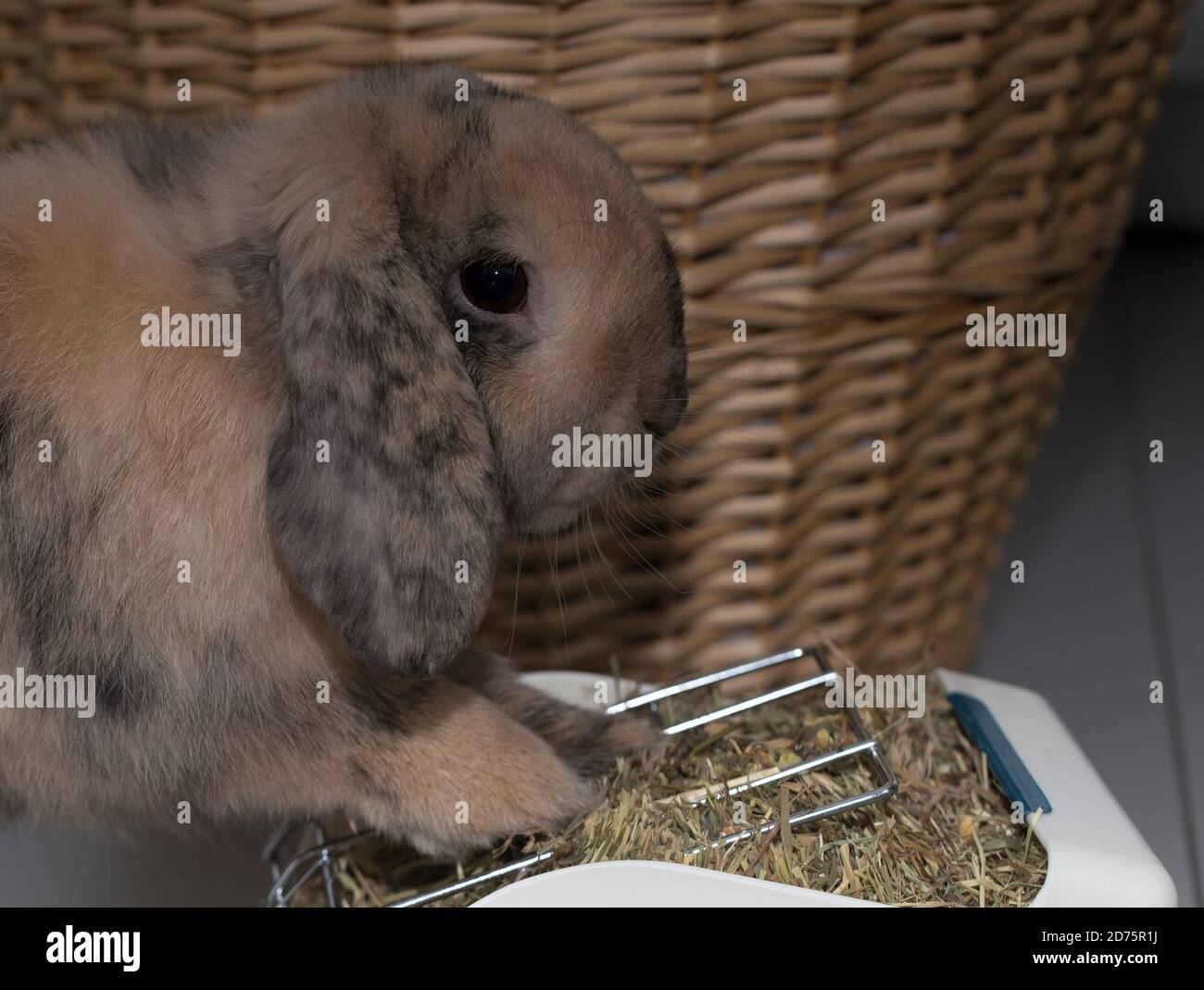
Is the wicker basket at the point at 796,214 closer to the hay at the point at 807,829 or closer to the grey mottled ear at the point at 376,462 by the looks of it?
the hay at the point at 807,829

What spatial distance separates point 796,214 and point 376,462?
550mm

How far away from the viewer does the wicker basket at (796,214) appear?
3.43 ft

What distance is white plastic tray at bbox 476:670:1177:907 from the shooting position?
717 mm

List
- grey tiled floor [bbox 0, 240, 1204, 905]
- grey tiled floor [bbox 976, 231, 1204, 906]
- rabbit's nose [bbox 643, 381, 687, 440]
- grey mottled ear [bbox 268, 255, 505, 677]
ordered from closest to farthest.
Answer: grey mottled ear [bbox 268, 255, 505, 677], rabbit's nose [bbox 643, 381, 687, 440], grey tiled floor [bbox 0, 240, 1204, 905], grey tiled floor [bbox 976, 231, 1204, 906]

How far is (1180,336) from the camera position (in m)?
2.03

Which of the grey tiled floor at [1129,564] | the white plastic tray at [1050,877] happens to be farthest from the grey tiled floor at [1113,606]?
the white plastic tray at [1050,877]

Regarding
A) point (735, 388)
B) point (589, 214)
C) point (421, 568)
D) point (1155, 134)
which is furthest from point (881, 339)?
point (1155, 134)

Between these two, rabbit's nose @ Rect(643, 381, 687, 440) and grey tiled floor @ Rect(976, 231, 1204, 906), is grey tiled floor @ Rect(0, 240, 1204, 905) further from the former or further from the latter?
rabbit's nose @ Rect(643, 381, 687, 440)

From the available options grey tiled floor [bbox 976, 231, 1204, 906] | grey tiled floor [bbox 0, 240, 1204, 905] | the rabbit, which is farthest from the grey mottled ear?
grey tiled floor [bbox 976, 231, 1204, 906]

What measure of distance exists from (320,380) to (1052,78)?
2.52 ft

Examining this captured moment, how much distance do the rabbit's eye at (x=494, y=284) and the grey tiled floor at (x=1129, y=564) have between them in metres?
0.78

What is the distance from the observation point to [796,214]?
43.9 inches

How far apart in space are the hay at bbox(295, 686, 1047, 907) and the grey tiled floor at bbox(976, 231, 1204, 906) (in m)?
0.35

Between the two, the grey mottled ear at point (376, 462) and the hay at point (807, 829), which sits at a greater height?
the grey mottled ear at point (376, 462)
